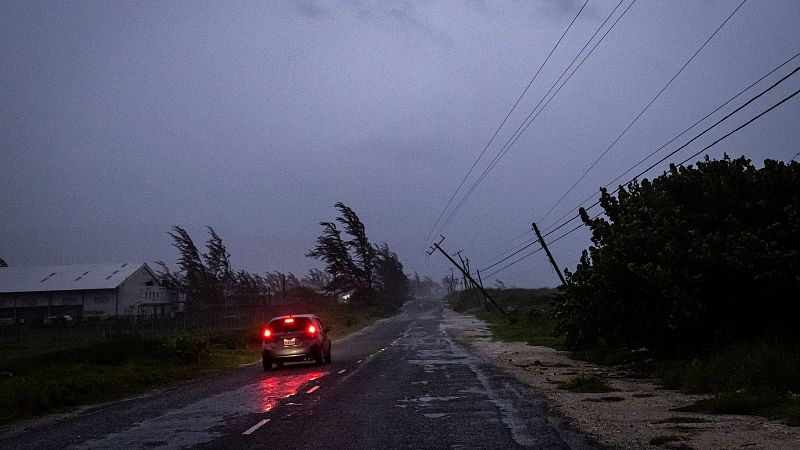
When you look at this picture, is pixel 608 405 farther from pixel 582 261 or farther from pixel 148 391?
pixel 148 391

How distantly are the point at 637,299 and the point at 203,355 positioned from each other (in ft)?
57.5

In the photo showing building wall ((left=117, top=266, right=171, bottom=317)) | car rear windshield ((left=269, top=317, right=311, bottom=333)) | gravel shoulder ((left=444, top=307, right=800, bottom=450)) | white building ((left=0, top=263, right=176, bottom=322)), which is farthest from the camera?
building wall ((left=117, top=266, right=171, bottom=317))

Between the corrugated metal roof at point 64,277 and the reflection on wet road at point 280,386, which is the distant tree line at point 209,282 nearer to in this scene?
the corrugated metal roof at point 64,277

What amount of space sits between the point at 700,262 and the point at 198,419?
40.2ft

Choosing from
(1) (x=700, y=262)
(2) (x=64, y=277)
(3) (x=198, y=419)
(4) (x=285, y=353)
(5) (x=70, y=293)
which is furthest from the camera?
(2) (x=64, y=277)

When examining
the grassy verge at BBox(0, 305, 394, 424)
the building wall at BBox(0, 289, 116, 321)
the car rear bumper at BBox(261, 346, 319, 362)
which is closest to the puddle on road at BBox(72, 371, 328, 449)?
the grassy verge at BBox(0, 305, 394, 424)

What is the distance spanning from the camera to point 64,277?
76.3 meters

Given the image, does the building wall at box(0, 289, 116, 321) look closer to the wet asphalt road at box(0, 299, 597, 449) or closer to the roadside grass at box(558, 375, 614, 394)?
the wet asphalt road at box(0, 299, 597, 449)

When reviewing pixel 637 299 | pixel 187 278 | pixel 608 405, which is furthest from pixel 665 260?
pixel 187 278

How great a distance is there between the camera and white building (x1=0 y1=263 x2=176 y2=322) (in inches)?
2874

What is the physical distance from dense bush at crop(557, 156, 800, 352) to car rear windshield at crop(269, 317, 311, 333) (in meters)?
9.63

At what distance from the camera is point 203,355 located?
29.0 metres

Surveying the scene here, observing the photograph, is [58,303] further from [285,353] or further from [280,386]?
[280,386]

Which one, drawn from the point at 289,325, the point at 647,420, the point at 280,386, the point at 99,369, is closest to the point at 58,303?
the point at 99,369
